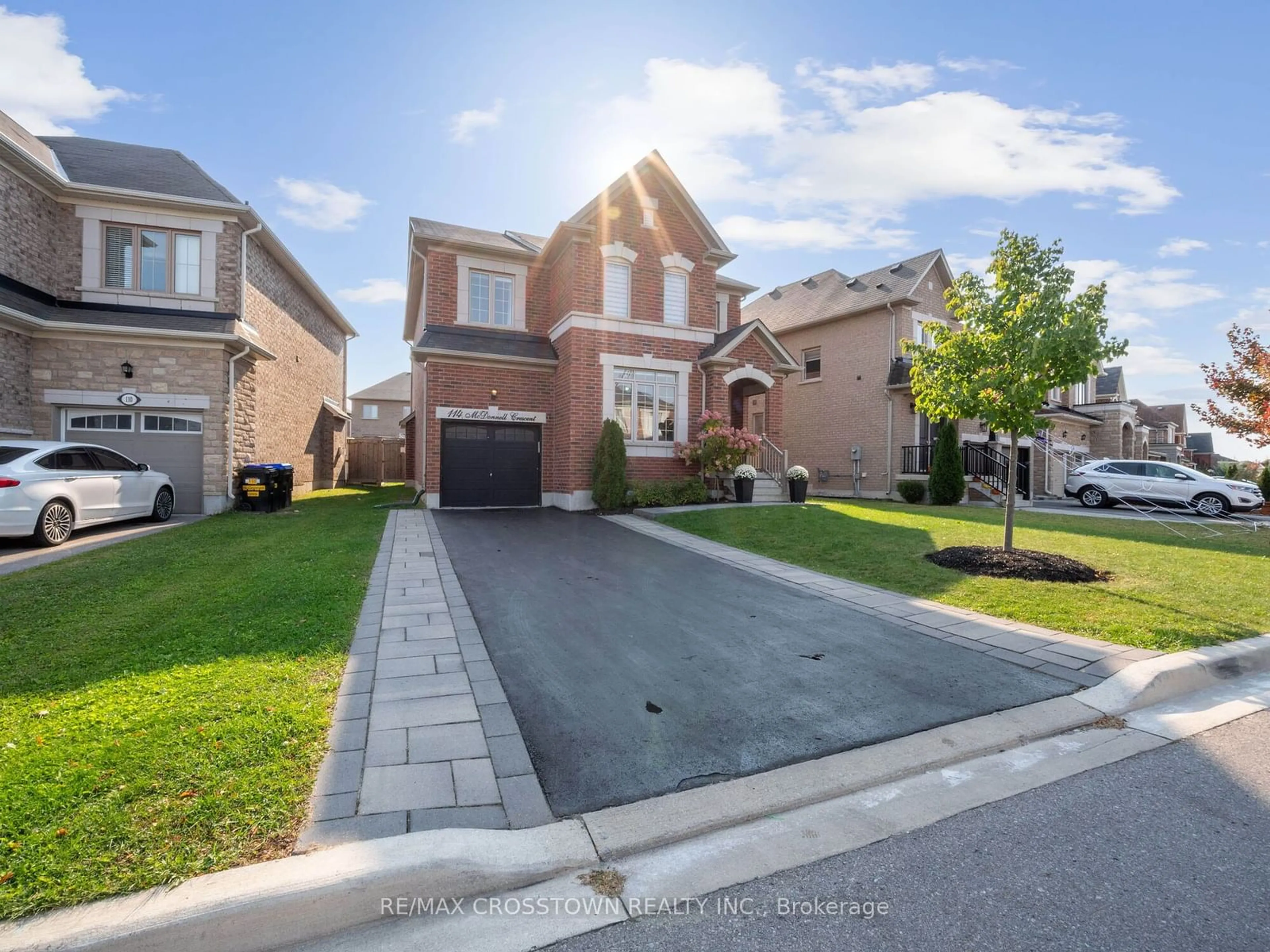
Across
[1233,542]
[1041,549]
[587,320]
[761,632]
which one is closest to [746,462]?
[587,320]

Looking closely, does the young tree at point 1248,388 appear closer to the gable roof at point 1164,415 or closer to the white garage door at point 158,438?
the white garage door at point 158,438

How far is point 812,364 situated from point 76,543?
21252 millimetres

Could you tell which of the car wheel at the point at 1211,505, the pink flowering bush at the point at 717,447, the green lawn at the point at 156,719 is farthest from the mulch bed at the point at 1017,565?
the car wheel at the point at 1211,505

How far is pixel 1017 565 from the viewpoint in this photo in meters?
7.27

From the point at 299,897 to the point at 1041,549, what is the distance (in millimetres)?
9878

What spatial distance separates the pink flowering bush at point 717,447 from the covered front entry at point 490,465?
12.7 feet

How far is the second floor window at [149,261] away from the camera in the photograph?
1273 centimetres

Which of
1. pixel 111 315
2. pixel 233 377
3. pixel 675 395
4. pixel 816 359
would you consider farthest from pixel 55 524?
pixel 816 359

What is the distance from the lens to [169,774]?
8.57 ft

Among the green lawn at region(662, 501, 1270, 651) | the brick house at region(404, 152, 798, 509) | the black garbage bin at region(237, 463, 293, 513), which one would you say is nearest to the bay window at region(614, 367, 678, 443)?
the brick house at region(404, 152, 798, 509)

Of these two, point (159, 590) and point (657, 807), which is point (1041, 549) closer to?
point (657, 807)

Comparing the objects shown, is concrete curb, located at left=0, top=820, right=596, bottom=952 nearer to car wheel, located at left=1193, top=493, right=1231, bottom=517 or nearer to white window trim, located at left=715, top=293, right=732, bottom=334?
white window trim, located at left=715, top=293, right=732, bottom=334

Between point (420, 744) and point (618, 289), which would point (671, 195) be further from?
point (420, 744)

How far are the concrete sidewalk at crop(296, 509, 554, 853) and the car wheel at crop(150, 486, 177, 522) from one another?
9077 mm
